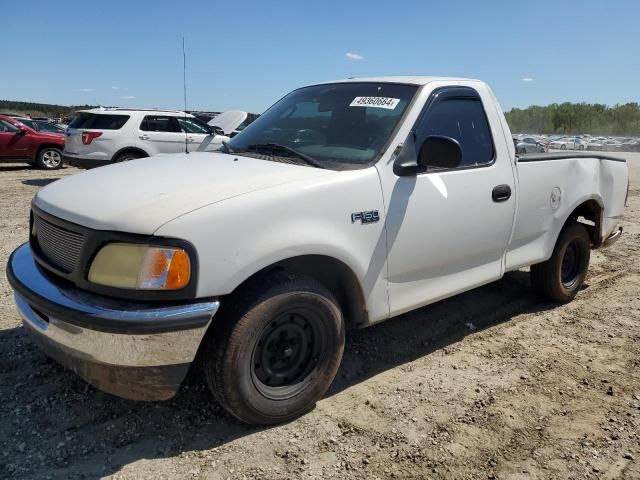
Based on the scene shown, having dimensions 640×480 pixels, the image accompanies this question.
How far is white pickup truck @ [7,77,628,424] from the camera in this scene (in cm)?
232

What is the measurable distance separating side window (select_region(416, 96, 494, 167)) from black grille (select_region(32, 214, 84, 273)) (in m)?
2.10

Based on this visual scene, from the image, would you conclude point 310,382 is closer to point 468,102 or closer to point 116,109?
point 468,102

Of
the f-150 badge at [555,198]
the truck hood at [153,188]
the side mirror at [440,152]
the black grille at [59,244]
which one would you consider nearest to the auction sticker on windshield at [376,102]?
the side mirror at [440,152]

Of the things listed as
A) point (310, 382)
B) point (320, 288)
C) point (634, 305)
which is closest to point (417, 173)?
point (320, 288)

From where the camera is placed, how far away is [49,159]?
15.1 m

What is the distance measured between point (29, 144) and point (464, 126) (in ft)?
46.8

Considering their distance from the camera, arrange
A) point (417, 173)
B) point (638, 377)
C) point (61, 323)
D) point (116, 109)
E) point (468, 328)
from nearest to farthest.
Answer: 1. point (61, 323)
2. point (417, 173)
3. point (638, 377)
4. point (468, 328)
5. point (116, 109)

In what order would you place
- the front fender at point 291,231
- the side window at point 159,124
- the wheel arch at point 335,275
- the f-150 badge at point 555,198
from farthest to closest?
the side window at point 159,124 → the f-150 badge at point 555,198 → the wheel arch at point 335,275 → the front fender at point 291,231

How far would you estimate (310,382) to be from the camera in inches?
114

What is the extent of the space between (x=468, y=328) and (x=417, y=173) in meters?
1.71

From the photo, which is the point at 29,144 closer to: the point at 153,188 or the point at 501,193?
the point at 153,188

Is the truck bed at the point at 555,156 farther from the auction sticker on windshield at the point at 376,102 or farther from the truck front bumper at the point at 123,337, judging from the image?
the truck front bumper at the point at 123,337

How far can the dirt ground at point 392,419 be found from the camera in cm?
253

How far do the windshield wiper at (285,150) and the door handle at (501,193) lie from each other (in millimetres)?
1368
